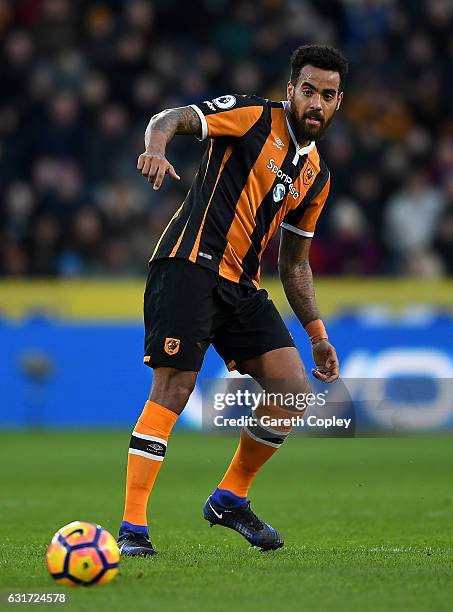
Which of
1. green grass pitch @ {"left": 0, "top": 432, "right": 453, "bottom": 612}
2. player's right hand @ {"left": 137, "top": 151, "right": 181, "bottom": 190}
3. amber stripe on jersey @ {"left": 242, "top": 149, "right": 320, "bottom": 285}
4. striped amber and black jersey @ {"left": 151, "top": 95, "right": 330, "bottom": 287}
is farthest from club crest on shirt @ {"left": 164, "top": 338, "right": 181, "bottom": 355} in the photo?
green grass pitch @ {"left": 0, "top": 432, "right": 453, "bottom": 612}

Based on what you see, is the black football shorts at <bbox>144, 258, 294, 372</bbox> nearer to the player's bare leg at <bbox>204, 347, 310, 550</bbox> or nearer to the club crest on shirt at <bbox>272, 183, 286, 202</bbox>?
the player's bare leg at <bbox>204, 347, 310, 550</bbox>

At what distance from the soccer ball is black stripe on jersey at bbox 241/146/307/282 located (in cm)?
152

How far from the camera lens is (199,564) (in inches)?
198

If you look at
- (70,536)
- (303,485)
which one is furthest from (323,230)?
(70,536)

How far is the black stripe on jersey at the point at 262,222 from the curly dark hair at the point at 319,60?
1.23 ft

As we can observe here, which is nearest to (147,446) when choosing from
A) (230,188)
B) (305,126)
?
(230,188)

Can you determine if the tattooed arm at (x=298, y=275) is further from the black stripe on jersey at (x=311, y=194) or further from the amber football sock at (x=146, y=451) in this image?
the amber football sock at (x=146, y=451)

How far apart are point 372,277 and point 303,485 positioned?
5.37 meters

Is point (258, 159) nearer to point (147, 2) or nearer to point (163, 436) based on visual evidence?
point (163, 436)

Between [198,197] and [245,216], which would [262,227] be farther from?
[198,197]

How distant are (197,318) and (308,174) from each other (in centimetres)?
92

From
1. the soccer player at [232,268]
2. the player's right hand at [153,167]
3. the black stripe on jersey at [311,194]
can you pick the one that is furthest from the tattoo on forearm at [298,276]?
the player's right hand at [153,167]

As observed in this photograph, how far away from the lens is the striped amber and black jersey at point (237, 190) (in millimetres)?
5375

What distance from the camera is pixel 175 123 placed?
5.07 meters
